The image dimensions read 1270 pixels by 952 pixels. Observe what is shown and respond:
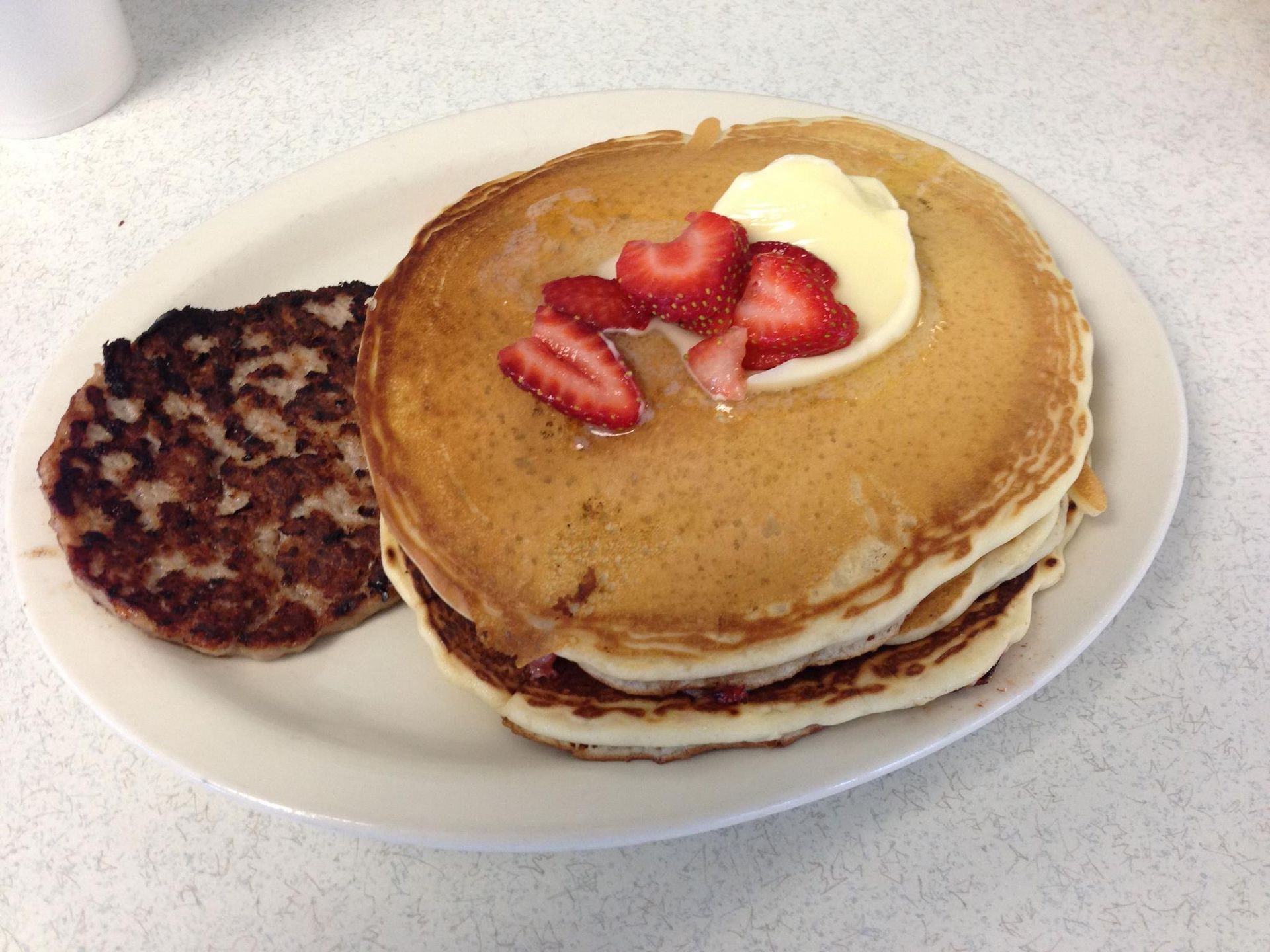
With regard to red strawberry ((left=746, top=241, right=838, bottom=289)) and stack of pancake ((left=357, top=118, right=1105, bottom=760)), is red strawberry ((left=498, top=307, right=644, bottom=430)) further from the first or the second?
red strawberry ((left=746, top=241, right=838, bottom=289))

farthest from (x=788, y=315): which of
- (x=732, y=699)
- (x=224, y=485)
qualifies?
Answer: (x=224, y=485)

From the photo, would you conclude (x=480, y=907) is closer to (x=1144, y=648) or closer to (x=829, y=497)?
(x=829, y=497)

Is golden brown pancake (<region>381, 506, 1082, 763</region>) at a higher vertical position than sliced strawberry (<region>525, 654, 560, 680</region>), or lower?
higher

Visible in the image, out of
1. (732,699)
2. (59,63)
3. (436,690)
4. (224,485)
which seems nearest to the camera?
(732,699)

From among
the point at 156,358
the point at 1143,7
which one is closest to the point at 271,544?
the point at 156,358

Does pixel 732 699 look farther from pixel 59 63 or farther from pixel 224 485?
pixel 59 63

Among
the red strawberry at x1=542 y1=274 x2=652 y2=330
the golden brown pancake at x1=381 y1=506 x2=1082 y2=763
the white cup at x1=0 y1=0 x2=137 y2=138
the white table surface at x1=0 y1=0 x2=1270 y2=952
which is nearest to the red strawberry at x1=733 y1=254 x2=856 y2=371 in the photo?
the red strawberry at x1=542 y1=274 x2=652 y2=330
